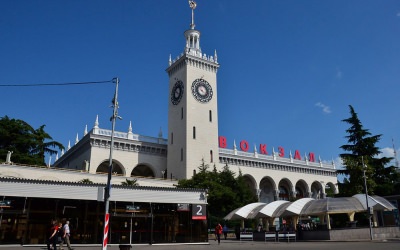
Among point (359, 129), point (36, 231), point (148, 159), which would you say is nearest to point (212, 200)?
point (148, 159)

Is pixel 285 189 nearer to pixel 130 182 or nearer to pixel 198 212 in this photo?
pixel 130 182

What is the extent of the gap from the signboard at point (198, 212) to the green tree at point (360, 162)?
897 inches

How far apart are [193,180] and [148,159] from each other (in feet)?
33.9

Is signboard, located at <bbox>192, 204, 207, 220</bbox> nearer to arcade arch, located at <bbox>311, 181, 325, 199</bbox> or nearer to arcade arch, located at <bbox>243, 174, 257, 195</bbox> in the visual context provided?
arcade arch, located at <bbox>243, 174, 257, 195</bbox>

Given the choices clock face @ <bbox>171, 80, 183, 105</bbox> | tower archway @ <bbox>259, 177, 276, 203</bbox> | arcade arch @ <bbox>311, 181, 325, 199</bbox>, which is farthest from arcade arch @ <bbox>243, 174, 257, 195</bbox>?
clock face @ <bbox>171, 80, 183, 105</bbox>

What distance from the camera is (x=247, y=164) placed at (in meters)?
56.8

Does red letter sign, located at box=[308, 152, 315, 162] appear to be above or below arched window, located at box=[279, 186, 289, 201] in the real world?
above

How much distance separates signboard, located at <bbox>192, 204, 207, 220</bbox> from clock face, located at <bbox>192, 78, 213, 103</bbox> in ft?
85.2

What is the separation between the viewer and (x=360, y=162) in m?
42.3

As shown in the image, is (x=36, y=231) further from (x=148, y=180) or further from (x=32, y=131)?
(x=32, y=131)

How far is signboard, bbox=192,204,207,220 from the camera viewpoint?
26.4 metres

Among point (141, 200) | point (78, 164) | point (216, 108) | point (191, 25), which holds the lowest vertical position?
point (141, 200)

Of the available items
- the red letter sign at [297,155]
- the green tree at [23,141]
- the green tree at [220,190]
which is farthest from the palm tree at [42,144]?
the red letter sign at [297,155]

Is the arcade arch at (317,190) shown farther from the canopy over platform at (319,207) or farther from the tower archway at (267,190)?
the canopy over platform at (319,207)
